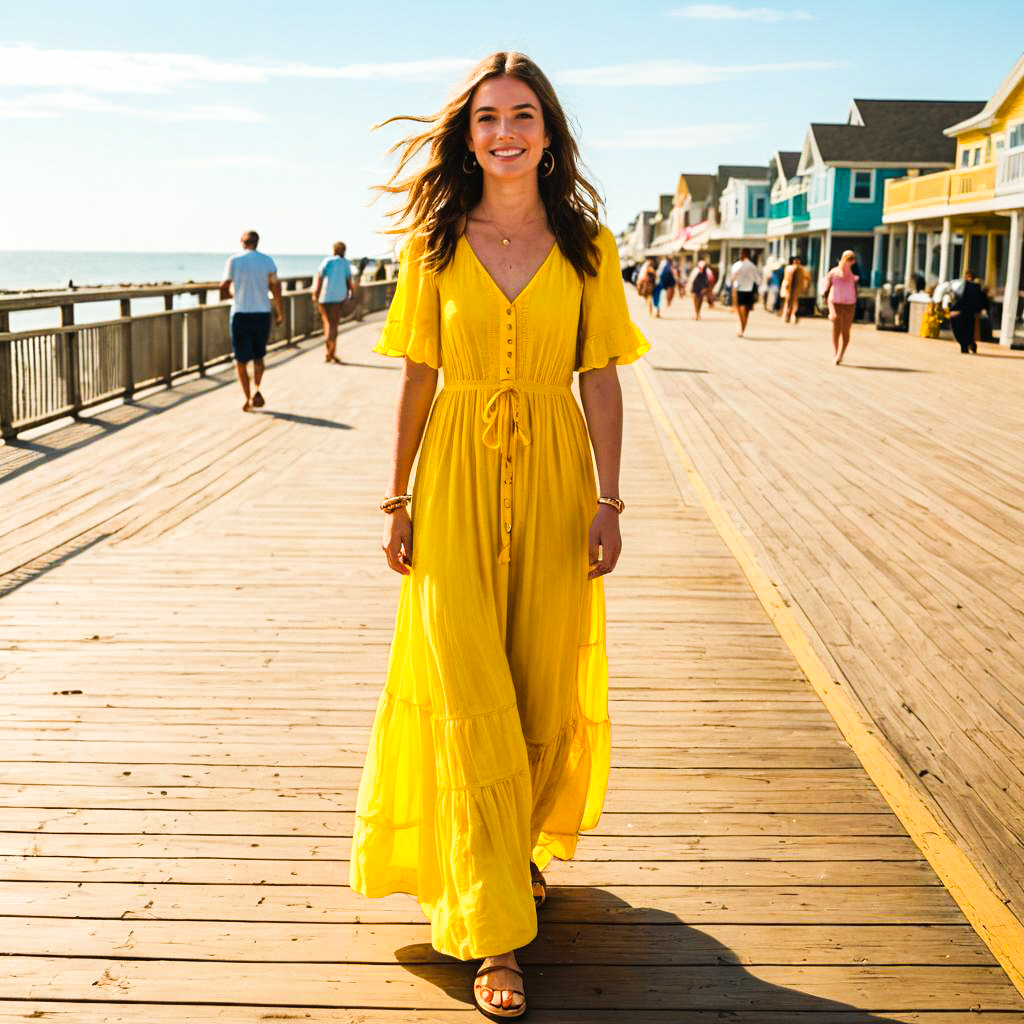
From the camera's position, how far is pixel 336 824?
3869 mm

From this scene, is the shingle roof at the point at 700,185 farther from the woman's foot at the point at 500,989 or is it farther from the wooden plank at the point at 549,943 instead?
the woman's foot at the point at 500,989

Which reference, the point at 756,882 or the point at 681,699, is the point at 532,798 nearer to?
the point at 756,882

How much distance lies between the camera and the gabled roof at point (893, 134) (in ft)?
165

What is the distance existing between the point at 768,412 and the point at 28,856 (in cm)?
1190

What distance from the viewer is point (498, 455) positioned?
3.02 meters

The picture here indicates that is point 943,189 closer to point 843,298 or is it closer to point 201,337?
point 843,298

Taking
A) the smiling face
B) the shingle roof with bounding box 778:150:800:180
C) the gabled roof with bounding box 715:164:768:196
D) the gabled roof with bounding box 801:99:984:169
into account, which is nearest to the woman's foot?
the smiling face

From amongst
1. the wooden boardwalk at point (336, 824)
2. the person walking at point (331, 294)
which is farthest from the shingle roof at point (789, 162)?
the wooden boardwalk at point (336, 824)

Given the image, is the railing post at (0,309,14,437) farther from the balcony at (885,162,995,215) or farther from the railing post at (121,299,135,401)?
the balcony at (885,162,995,215)

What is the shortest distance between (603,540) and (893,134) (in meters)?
52.3

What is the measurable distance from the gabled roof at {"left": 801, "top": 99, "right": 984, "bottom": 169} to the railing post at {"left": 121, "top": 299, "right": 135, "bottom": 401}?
41.1 metres

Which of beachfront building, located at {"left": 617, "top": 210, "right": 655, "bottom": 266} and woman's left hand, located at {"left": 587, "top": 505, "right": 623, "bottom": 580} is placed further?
beachfront building, located at {"left": 617, "top": 210, "right": 655, "bottom": 266}

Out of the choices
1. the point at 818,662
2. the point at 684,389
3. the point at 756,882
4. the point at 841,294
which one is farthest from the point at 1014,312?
the point at 756,882

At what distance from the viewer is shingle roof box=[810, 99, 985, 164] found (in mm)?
50469
